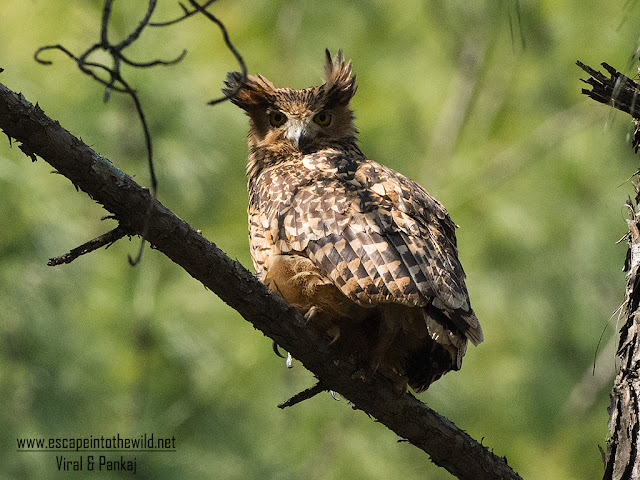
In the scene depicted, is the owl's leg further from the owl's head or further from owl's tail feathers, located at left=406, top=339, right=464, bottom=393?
the owl's head

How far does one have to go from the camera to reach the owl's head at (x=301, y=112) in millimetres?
3891

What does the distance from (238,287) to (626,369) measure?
55.8 inches

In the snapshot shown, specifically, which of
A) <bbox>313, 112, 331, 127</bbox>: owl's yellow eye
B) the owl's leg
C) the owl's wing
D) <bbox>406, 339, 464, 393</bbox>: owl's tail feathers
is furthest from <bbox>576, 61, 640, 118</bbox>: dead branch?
<bbox>313, 112, 331, 127</bbox>: owl's yellow eye

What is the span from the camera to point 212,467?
18.2 feet

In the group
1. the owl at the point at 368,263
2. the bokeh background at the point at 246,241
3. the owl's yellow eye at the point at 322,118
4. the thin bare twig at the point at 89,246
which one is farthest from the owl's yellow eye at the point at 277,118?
the bokeh background at the point at 246,241

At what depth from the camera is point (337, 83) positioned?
408cm

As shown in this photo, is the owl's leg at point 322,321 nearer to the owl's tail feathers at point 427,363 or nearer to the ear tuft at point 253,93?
the owl's tail feathers at point 427,363

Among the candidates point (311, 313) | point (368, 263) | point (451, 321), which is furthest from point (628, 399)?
point (311, 313)

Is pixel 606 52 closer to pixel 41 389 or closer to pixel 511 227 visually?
pixel 511 227

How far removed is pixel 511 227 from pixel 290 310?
4.21 meters

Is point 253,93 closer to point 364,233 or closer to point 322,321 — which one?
point 364,233

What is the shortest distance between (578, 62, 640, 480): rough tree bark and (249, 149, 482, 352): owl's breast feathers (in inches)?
23.8

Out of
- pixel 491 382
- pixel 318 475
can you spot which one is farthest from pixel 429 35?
pixel 318 475

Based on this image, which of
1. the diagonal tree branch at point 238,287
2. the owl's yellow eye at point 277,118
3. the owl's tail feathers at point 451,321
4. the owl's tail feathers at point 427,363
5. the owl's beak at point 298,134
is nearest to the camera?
the diagonal tree branch at point 238,287
